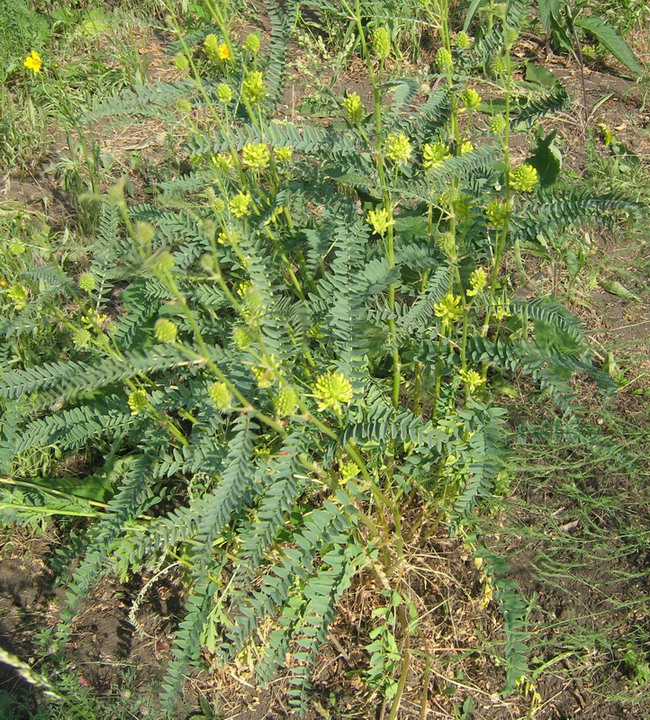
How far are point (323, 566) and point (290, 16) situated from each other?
1.77 meters

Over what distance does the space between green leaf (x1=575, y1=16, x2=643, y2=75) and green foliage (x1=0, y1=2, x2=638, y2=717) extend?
160 cm

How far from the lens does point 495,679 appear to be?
84.6 inches

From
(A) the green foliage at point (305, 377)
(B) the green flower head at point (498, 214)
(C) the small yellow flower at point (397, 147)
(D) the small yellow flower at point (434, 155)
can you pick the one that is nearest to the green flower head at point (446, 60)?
(A) the green foliage at point (305, 377)

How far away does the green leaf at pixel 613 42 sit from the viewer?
3.56 metres

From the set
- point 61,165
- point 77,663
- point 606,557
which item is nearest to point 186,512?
point 77,663

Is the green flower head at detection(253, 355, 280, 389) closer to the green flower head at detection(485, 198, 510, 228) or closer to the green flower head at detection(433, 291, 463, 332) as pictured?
the green flower head at detection(433, 291, 463, 332)

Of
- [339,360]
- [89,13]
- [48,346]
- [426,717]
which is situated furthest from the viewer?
[89,13]

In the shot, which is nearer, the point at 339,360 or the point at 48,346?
the point at 339,360

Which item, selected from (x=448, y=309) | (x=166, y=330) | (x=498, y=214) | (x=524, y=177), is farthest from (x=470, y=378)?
(x=166, y=330)

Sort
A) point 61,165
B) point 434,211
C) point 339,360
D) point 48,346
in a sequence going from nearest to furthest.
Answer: point 339,360 < point 434,211 < point 48,346 < point 61,165

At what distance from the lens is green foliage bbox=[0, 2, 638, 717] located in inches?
72.9

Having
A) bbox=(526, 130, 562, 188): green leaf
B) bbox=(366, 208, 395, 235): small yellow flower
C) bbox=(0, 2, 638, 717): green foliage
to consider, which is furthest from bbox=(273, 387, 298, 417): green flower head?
bbox=(526, 130, 562, 188): green leaf

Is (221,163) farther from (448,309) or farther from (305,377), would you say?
(448,309)

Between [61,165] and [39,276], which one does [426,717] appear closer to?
[39,276]
